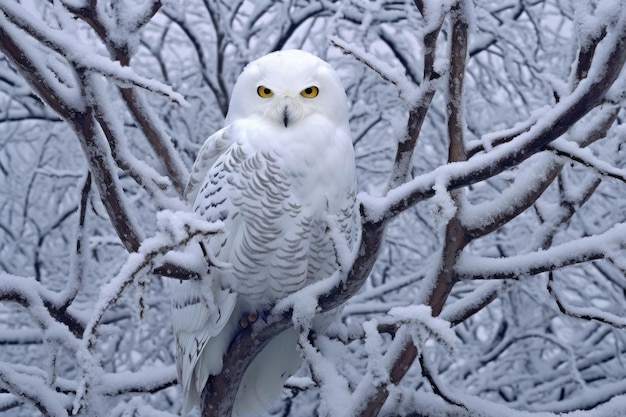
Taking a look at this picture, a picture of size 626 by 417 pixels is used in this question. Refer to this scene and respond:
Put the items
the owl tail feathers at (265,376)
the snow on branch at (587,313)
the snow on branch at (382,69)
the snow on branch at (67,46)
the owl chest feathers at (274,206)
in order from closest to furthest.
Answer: the snow on branch at (67,46), the snow on branch at (382,69), the snow on branch at (587,313), the owl chest feathers at (274,206), the owl tail feathers at (265,376)

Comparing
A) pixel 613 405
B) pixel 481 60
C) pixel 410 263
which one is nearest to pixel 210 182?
pixel 613 405

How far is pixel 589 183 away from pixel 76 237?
1.39m

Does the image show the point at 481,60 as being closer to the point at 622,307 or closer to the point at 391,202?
the point at 622,307

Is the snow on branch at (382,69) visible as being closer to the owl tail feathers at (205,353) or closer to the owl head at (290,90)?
the owl head at (290,90)

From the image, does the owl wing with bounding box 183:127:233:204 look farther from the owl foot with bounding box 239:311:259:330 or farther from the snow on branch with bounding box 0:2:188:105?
the snow on branch with bounding box 0:2:188:105

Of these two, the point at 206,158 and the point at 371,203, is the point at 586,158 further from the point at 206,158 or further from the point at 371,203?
the point at 206,158

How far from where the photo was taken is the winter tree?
1.57 meters

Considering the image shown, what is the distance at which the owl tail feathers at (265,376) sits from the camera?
2.59m

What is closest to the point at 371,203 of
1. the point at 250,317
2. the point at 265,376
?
the point at 250,317

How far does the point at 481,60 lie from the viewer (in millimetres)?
4785

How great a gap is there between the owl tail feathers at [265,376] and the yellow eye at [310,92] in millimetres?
765

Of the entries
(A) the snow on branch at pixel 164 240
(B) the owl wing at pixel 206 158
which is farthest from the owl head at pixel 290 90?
(A) the snow on branch at pixel 164 240

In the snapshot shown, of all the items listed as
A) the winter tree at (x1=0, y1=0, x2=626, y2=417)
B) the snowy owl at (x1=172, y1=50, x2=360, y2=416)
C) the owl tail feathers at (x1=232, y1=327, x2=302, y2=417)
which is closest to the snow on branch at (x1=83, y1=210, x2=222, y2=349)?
the winter tree at (x1=0, y1=0, x2=626, y2=417)

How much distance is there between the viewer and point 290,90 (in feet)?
7.63
